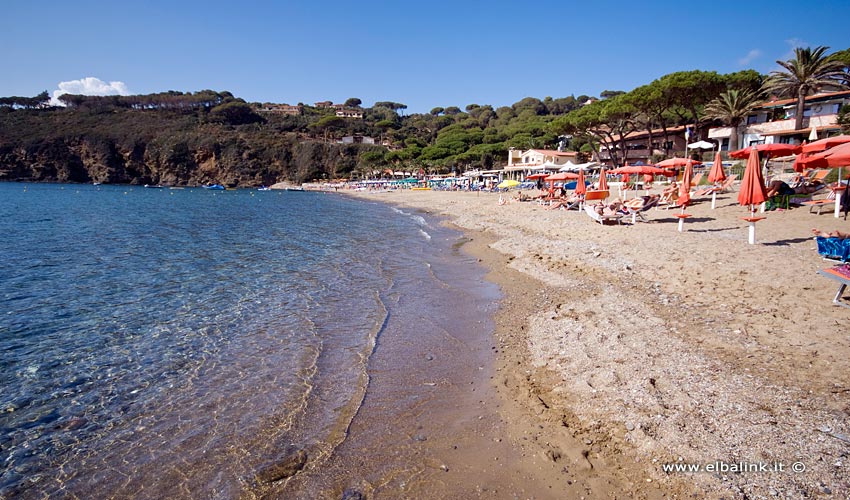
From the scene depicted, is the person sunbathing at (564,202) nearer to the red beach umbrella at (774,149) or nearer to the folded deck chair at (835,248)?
the red beach umbrella at (774,149)

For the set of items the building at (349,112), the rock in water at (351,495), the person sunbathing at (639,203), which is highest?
the building at (349,112)

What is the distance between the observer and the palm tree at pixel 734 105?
103ft

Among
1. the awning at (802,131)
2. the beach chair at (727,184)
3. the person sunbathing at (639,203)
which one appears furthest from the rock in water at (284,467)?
the awning at (802,131)

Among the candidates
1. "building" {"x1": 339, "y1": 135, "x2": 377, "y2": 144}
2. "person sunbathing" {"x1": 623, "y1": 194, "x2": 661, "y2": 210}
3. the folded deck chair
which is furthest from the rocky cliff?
the folded deck chair

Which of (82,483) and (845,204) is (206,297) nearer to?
(82,483)

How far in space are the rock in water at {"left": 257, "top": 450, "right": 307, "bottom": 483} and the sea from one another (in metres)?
0.02

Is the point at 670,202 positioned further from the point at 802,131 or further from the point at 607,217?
the point at 802,131

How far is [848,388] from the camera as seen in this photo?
396 cm

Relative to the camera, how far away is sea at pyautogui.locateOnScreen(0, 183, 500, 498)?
3838mm

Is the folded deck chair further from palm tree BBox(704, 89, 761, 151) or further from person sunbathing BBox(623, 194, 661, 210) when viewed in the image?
palm tree BBox(704, 89, 761, 151)

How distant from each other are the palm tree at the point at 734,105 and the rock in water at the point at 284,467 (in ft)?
125

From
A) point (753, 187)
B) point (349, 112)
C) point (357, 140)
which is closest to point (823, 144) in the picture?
point (753, 187)

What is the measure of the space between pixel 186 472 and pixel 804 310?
7700 millimetres

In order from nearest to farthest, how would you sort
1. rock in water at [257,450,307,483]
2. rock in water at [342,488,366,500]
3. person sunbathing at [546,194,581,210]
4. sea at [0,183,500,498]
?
rock in water at [342,488,366,500]
rock in water at [257,450,307,483]
sea at [0,183,500,498]
person sunbathing at [546,194,581,210]
